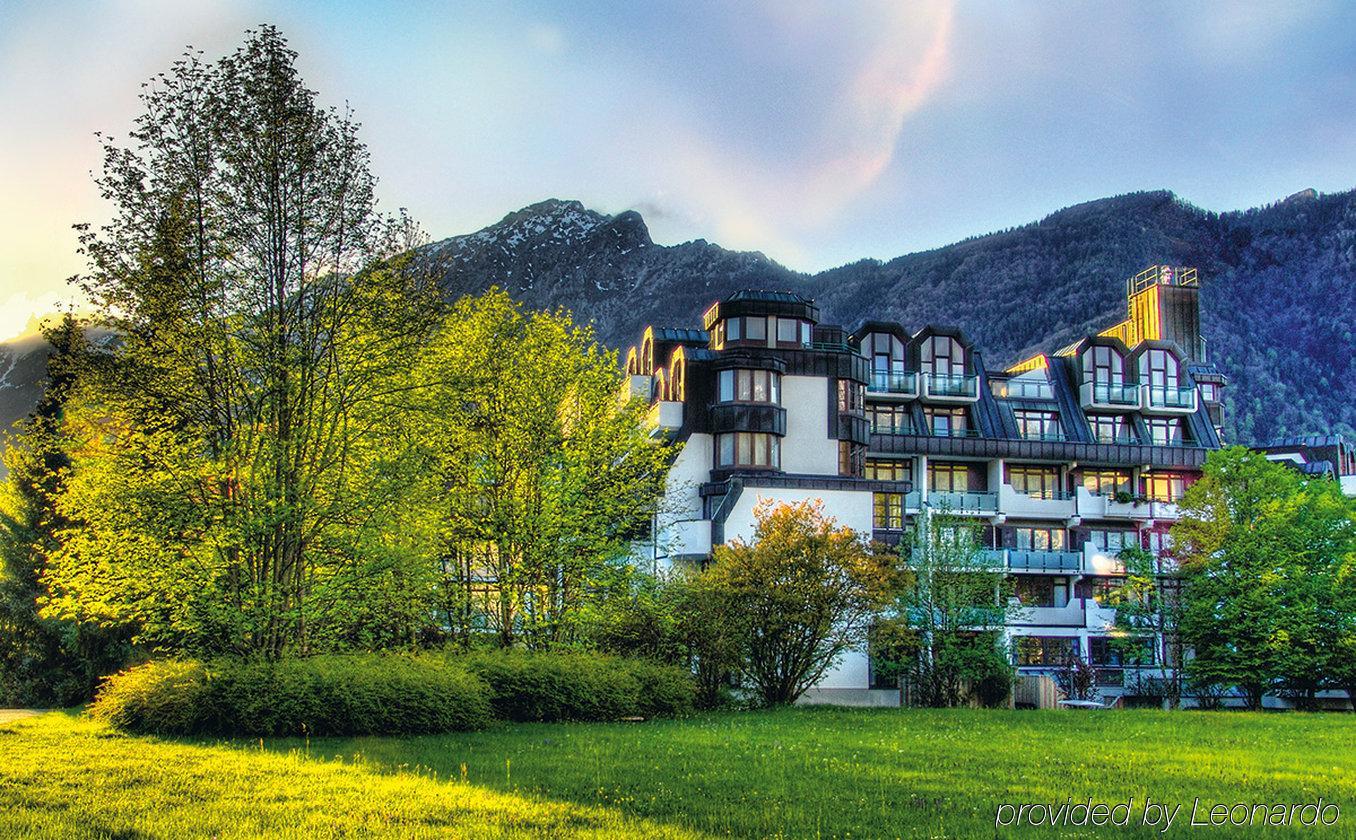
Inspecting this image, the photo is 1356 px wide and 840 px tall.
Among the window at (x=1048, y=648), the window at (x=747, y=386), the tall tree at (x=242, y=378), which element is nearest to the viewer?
the tall tree at (x=242, y=378)

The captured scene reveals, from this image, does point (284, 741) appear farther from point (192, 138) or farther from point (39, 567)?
point (39, 567)

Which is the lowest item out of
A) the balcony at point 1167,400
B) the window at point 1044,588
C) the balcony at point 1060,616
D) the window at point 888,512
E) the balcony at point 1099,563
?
the balcony at point 1060,616

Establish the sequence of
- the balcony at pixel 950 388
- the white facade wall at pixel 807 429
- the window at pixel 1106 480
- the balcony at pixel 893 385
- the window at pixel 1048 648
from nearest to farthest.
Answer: the white facade wall at pixel 807 429 → the window at pixel 1048 648 → the balcony at pixel 893 385 → the balcony at pixel 950 388 → the window at pixel 1106 480

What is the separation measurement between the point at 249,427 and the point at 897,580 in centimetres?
1949

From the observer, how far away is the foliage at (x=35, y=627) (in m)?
32.3

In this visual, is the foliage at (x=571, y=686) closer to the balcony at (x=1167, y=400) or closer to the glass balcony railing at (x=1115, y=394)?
the glass balcony railing at (x=1115, y=394)

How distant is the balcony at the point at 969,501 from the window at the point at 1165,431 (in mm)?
10471

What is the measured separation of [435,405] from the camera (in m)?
26.2

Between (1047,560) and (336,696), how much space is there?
44733mm

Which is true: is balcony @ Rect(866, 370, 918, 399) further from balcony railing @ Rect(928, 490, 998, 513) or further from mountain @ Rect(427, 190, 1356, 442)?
mountain @ Rect(427, 190, 1356, 442)

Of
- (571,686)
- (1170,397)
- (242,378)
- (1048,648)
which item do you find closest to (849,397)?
(1048,648)

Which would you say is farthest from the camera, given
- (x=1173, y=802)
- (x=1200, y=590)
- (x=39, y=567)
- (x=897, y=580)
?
(x=1200, y=590)

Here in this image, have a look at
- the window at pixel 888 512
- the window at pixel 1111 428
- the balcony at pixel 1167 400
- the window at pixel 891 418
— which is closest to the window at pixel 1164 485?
the window at pixel 1111 428

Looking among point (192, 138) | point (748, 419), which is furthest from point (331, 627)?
point (748, 419)
